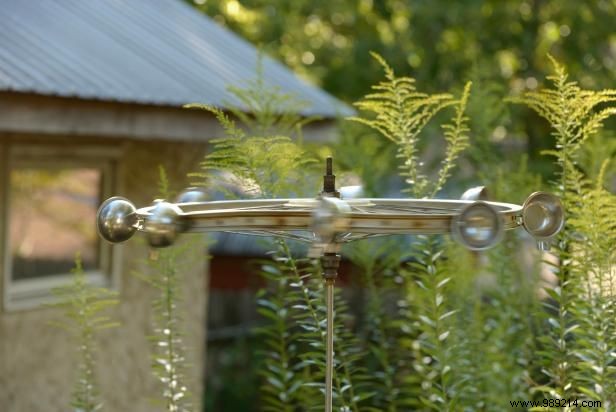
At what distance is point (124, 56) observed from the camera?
6.43m

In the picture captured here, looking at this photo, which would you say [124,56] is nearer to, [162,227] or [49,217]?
[49,217]

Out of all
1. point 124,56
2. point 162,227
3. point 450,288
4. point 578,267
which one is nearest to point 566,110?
point 578,267

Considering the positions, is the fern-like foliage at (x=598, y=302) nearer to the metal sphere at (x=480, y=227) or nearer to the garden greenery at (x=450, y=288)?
the garden greenery at (x=450, y=288)

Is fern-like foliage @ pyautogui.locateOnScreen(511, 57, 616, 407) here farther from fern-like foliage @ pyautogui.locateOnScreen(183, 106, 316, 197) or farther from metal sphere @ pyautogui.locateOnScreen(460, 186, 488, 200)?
fern-like foliage @ pyautogui.locateOnScreen(183, 106, 316, 197)

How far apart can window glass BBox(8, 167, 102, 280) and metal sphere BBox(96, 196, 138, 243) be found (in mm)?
3913

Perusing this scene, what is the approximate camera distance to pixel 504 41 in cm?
1407

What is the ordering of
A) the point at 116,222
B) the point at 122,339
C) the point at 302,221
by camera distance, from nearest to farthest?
the point at 302,221 < the point at 116,222 < the point at 122,339

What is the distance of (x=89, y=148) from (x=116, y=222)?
4.48 metres

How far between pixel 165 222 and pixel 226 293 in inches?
502

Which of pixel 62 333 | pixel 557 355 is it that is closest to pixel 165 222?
pixel 557 355

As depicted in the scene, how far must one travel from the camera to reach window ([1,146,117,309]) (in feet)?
21.0

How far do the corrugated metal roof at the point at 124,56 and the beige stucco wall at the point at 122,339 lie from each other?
61 centimetres

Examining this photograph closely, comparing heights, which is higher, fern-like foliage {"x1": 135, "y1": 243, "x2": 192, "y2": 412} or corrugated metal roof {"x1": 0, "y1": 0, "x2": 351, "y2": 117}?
corrugated metal roof {"x1": 0, "y1": 0, "x2": 351, "y2": 117}

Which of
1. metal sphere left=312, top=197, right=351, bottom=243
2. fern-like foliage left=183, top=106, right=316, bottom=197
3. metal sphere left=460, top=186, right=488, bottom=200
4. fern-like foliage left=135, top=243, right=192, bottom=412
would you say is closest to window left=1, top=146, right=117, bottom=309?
fern-like foliage left=135, top=243, right=192, bottom=412
